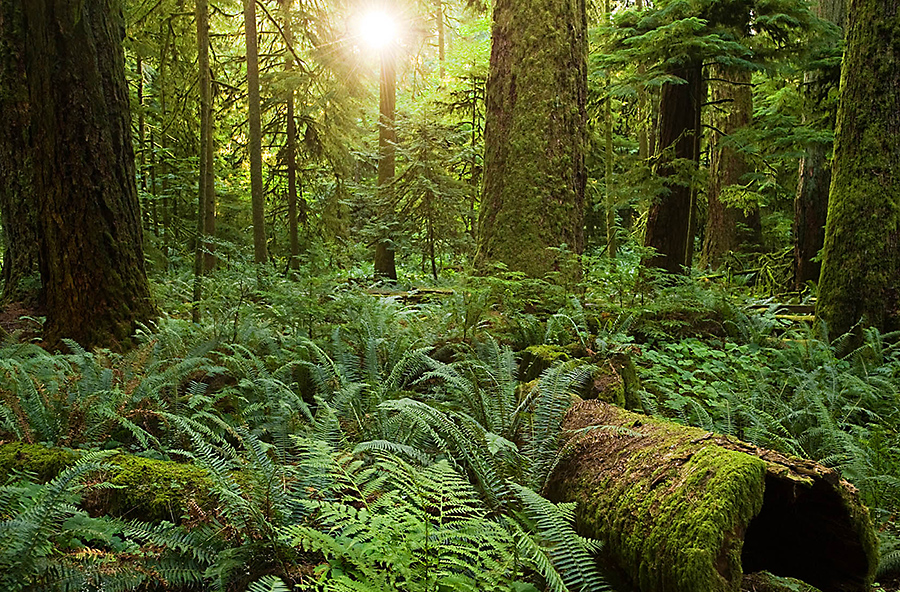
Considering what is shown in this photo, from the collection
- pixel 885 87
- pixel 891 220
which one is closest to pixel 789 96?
pixel 885 87

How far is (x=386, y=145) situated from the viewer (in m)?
11.0

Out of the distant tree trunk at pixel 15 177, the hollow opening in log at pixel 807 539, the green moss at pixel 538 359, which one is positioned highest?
the distant tree trunk at pixel 15 177

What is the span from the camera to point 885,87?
567 centimetres

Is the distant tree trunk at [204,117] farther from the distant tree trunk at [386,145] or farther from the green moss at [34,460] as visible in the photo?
the green moss at [34,460]

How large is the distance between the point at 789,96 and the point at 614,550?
1058 centimetres

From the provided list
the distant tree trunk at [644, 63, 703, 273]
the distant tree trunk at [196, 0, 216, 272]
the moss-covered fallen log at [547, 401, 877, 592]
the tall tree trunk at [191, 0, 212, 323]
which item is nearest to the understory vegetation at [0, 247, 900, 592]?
the moss-covered fallen log at [547, 401, 877, 592]

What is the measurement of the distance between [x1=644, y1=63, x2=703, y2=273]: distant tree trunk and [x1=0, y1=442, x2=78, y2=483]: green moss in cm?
755

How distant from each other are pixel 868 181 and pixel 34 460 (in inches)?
290

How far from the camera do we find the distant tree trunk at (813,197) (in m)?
9.34

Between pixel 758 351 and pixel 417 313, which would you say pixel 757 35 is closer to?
pixel 758 351

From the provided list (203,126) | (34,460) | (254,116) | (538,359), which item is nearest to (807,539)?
(538,359)

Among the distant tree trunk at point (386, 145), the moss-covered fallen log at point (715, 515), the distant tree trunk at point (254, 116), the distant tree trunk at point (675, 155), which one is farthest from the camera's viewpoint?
the distant tree trunk at point (386, 145)

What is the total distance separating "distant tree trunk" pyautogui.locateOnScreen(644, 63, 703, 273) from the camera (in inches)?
321

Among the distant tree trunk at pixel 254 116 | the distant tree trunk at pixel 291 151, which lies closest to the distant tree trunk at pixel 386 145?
the distant tree trunk at pixel 291 151
